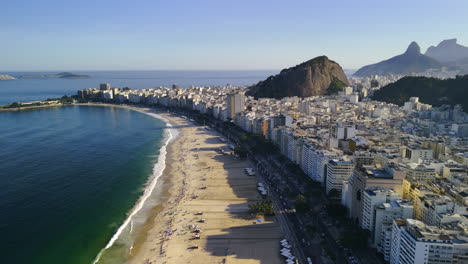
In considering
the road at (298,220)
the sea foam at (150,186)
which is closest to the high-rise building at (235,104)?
the sea foam at (150,186)

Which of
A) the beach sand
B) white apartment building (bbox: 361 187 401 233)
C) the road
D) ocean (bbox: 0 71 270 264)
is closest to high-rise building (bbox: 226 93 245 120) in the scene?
ocean (bbox: 0 71 270 264)

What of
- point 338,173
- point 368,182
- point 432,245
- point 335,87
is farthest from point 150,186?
point 335,87

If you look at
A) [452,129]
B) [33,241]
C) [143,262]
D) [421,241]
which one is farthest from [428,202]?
[452,129]

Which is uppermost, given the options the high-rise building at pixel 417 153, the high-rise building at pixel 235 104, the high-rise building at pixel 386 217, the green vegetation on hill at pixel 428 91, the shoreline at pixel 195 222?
the green vegetation on hill at pixel 428 91

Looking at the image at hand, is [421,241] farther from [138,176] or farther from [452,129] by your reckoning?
[452,129]

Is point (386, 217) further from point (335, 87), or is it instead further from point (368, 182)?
point (335, 87)

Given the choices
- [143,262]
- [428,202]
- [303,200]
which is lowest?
[143,262]

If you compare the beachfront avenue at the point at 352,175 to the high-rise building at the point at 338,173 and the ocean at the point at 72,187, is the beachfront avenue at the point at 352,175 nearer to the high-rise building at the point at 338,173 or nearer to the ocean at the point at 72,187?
the high-rise building at the point at 338,173
